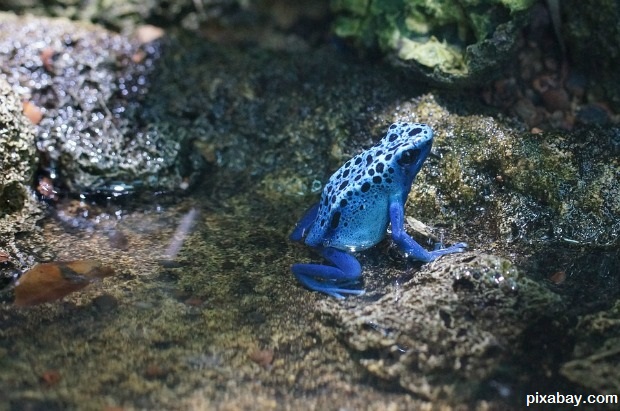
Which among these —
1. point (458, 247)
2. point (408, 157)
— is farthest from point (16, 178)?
point (458, 247)

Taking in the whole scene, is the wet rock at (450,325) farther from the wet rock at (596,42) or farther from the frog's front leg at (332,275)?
the wet rock at (596,42)

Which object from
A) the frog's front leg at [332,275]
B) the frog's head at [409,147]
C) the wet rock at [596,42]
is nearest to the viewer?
the frog's front leg at [332,275]

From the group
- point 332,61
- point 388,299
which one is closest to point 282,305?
point 388,299

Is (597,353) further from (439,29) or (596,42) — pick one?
(439,29)

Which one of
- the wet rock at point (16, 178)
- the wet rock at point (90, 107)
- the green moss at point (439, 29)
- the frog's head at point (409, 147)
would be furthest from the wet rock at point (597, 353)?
the wet rock at point (16, 178)

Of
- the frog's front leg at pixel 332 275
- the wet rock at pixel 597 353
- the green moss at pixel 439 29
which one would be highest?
the green moss at pixel 439 29

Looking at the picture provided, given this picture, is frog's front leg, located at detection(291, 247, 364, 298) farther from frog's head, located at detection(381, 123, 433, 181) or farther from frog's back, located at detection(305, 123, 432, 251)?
frog's head, located at detection(381, 123, 433, 181)

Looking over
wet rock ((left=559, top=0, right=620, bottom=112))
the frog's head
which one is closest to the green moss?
wet rock ((left=559, top=0, right=620, bottom=112))

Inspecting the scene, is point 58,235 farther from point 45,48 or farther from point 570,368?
point 570,368
